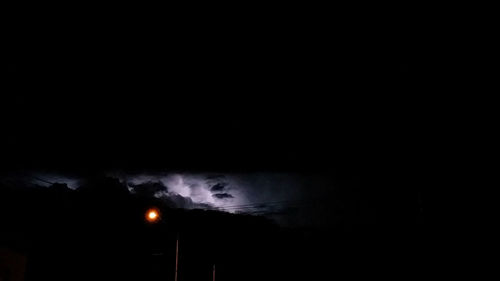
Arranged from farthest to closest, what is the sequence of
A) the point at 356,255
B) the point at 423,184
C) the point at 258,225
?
1. the point at 258,225
2. the point at 356,255
3. the point at 423,184

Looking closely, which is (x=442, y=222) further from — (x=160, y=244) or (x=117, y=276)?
(x=117, y=276)

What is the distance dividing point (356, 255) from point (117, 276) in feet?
110

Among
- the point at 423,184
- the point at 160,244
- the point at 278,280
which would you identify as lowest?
the point at 278,280

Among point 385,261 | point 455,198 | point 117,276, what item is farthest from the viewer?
point 385,261

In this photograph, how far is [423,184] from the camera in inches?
699

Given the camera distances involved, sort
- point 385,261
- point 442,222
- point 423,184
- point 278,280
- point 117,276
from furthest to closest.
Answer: point 385,261 → point 278,280 → point 442,222 → point 117,276 → point 423,184

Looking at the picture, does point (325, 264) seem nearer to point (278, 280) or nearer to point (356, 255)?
point (356, 255)

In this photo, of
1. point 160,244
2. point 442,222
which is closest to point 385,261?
point 442,222

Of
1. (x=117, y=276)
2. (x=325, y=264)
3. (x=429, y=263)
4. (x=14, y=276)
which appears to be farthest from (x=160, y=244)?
(x=325, y=264)

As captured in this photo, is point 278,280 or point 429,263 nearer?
point 429,263

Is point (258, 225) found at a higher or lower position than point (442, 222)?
higher

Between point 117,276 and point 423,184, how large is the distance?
→ 48.0 ft

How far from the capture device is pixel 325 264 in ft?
152

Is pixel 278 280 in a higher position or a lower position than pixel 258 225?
lower
